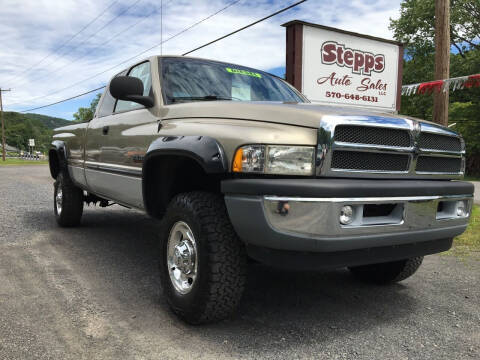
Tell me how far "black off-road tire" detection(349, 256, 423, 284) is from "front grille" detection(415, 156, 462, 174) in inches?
30.7

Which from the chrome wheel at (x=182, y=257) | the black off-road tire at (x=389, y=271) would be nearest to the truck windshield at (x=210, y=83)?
the chrome wheel at (x=182, y=257)

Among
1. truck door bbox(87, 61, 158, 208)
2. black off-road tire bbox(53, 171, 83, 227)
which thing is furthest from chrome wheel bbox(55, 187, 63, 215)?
truck door bbox(87, 61, 158, 208)

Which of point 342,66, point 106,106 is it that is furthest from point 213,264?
point 342,66

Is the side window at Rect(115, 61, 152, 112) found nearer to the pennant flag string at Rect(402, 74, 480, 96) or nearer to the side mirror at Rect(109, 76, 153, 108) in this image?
the side mirror at Rect(109, 76, 153, 108)

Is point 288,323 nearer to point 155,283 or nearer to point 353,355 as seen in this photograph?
point 353,355

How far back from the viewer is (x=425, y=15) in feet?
107

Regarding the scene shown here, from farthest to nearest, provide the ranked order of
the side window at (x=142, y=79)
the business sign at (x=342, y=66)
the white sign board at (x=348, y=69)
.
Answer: the white sign board at (x=348, y=69), the business sign at (x=342, y=66), the side window at (x=142, y=79)

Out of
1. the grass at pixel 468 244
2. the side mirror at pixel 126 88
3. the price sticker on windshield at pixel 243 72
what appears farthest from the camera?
the grass at pixel 468 244

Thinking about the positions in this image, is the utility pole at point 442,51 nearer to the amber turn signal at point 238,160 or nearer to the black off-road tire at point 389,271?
the black off-road tire at point 389,271

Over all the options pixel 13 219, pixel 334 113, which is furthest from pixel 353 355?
pixel 13 219

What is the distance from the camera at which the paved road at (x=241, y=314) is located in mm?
2418

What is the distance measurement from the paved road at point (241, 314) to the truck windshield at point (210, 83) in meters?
1.57

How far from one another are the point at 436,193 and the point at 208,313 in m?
1.58

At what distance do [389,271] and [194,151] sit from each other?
2.04m
